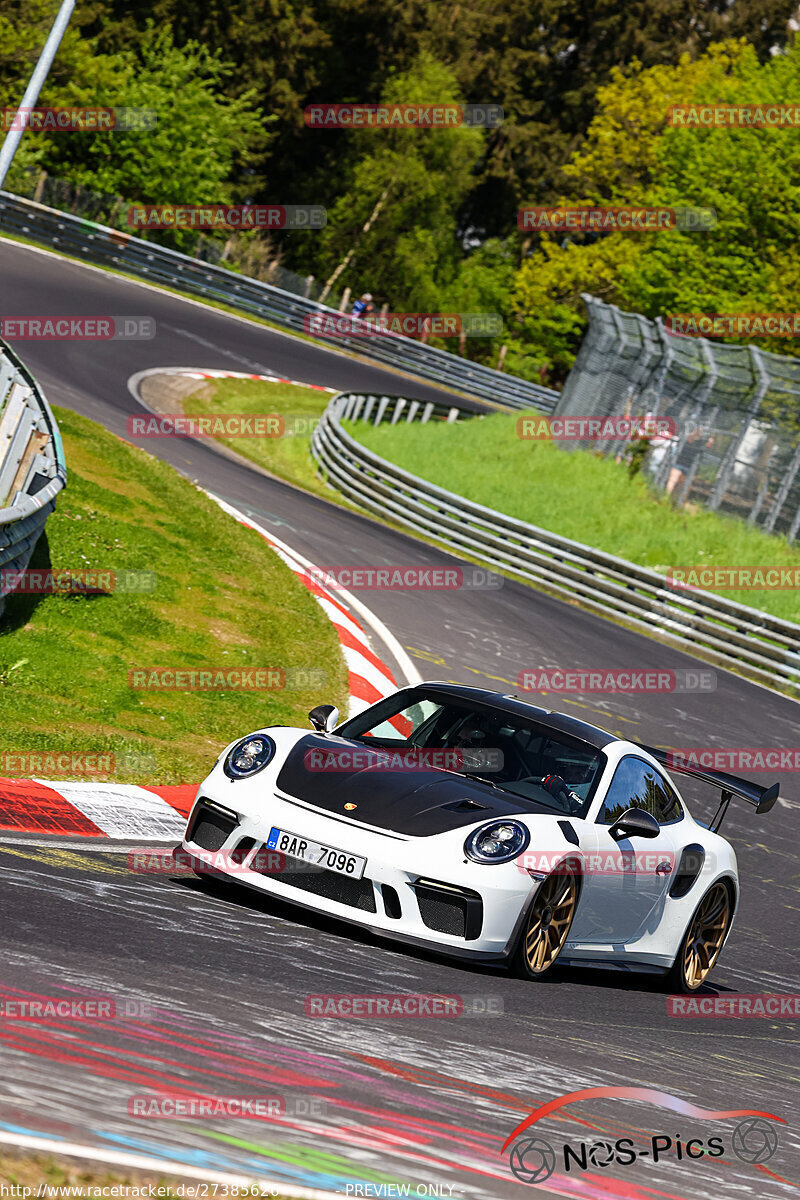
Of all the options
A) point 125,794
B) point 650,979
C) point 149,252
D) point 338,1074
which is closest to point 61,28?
point 125,794

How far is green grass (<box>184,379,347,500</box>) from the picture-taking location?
28.5 metres

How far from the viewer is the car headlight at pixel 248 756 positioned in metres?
7.49

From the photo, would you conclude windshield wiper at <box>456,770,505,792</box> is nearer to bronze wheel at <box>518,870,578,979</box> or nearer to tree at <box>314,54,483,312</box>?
bronze wheel at <box>518,870,578,979</box>

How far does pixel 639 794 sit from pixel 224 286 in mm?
37080

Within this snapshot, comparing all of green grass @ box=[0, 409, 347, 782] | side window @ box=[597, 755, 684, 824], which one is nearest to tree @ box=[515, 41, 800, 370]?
green grass @ box=[0, 409, 347, 782]

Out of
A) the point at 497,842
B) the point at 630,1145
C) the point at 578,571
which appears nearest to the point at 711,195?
the point at 578,571

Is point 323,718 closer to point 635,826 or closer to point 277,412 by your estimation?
point 635,826

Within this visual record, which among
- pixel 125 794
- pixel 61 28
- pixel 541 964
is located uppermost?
pixel 61 28

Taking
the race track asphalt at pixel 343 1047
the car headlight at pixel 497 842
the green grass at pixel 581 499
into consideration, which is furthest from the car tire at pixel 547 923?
the green grass at pixel 581 499

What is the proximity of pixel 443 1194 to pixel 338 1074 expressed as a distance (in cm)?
88

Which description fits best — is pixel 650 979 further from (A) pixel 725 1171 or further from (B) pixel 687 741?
(B) pixel 687 741

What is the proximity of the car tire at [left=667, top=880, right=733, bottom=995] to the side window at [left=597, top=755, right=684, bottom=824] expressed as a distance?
1.90 feet

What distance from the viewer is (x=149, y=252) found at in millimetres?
41688

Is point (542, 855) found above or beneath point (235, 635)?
above
